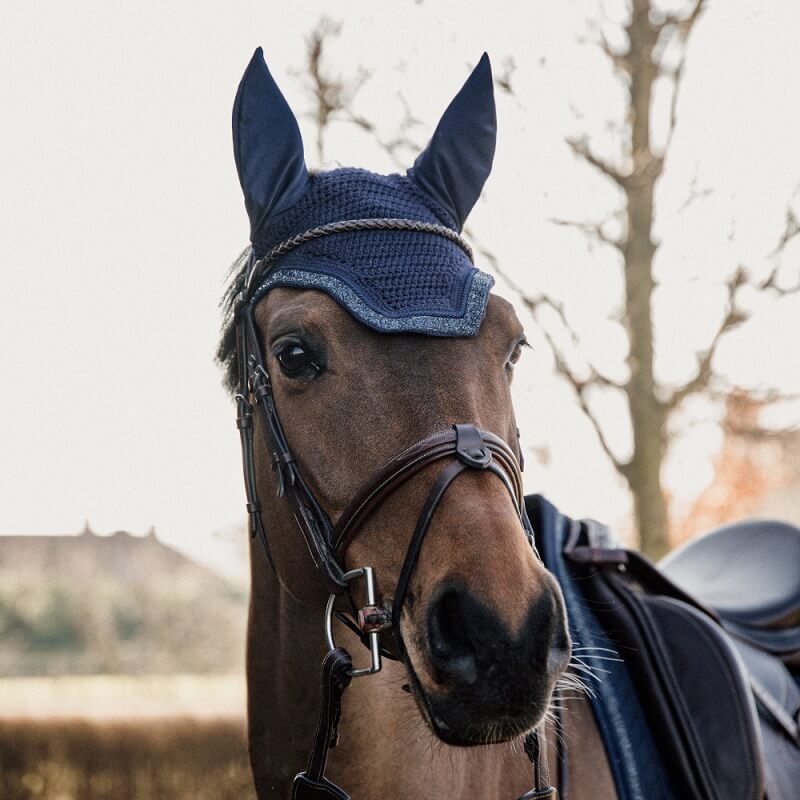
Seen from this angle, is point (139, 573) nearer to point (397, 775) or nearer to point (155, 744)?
point (155, 744)

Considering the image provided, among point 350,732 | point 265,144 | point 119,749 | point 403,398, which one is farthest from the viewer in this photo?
point 119,749

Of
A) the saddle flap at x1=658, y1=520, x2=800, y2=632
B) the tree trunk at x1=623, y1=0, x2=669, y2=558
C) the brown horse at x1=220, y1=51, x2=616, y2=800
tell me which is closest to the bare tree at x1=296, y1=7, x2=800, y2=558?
the tree trunk at x1=623, y1=0, x2=669, y2=558

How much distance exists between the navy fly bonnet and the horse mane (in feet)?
0.50

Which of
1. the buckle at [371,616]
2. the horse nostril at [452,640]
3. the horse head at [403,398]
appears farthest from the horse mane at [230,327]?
the horse nostril at [452,640]

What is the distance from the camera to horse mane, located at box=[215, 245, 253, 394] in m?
2.50

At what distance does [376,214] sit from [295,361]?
452 millimetres

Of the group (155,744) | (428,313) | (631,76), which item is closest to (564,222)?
(631,76)

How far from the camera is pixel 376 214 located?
2.18m

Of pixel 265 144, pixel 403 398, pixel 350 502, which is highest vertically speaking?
pixel 265 144

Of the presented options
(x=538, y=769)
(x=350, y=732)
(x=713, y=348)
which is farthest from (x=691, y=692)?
(x=713, y=348)

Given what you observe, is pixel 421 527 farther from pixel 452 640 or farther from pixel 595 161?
pixel 595 161

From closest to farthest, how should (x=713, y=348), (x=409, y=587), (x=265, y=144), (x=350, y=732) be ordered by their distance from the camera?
(x=409, y=587)
(x=350, y=732)
(x=265, y=144)
(x=713, y=348)

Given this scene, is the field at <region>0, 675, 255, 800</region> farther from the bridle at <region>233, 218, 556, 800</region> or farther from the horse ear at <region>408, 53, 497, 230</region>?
the horse ear at <region>408, 53, 497, 230</region>

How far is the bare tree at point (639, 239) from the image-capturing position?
732cm
